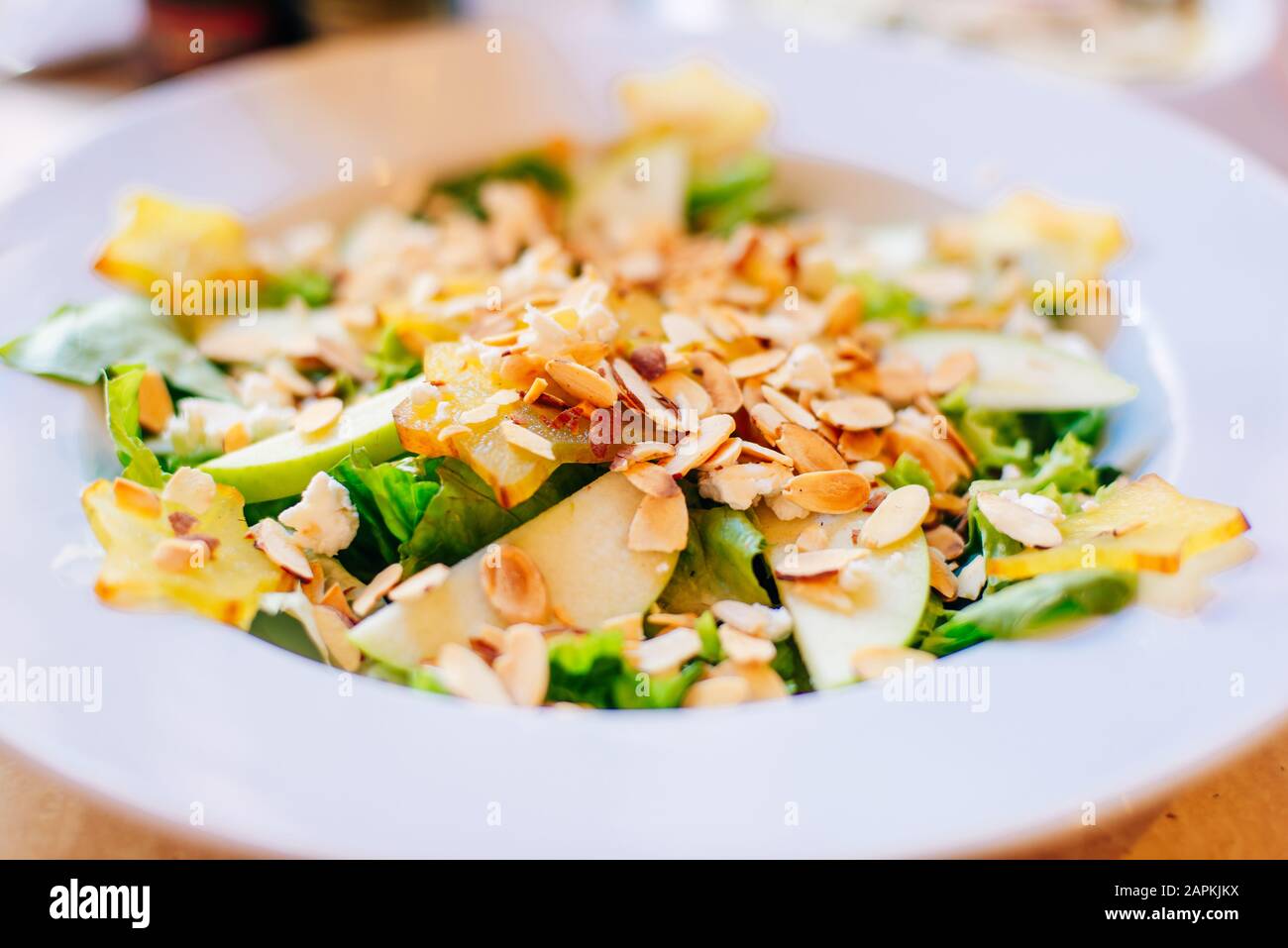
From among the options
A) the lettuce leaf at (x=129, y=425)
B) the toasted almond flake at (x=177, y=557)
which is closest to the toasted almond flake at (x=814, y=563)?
the toasted almond flake at (x=177, y=557)

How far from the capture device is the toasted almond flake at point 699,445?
120 cm

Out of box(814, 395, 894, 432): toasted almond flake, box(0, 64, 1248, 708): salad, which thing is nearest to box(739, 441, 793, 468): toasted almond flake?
box(0, 64, 1248, 708): salad

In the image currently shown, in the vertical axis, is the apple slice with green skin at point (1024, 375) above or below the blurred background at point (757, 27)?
below

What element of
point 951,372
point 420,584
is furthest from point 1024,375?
point 420,584

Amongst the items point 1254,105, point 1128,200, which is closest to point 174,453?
point 1128,200

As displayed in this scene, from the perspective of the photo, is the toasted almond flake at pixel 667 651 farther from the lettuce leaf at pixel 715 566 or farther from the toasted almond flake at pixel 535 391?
the toasted almond flake at pixel 535 391

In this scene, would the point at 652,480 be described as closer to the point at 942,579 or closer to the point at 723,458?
the point at 723,458

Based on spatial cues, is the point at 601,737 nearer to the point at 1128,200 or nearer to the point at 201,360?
the point at 201,360

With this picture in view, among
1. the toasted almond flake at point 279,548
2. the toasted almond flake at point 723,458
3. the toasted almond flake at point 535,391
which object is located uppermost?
the toasted almond flake at point 535,391

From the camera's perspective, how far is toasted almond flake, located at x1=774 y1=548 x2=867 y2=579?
116 centimetres

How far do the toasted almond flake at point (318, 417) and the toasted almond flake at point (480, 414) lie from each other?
0.60ft

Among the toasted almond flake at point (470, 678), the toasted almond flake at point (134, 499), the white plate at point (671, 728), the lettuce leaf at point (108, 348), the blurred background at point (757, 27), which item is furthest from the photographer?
the blurred background at point (757, 27)

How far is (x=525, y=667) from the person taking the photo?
1063mm

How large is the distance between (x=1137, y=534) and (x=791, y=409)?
1.26 feet
